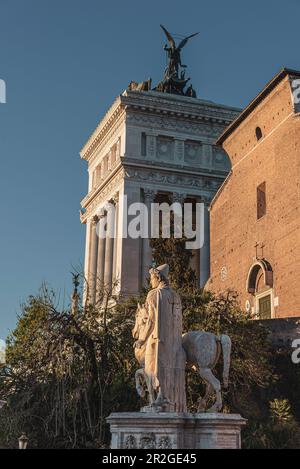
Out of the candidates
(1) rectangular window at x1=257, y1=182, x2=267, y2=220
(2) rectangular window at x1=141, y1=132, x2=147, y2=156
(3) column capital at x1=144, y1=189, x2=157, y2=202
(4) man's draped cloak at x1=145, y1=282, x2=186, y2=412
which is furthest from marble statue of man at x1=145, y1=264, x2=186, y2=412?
(2) rectangular window at x1=141, y1=132, x2=147, y2=156

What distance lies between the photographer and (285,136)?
107 feet

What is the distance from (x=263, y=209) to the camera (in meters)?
34.8

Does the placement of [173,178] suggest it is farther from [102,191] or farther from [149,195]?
[102,191]

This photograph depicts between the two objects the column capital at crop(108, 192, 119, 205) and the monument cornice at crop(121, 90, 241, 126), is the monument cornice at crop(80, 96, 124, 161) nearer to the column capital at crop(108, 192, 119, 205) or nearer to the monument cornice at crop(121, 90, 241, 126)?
the monument cornice at crop(121, 90, 241, 126)

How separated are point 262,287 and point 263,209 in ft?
13.4

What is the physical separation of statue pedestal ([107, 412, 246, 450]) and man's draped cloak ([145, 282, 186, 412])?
400 mm

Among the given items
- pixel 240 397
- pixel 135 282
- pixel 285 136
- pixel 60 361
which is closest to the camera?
pixel 60 361

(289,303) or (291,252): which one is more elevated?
(291,252)

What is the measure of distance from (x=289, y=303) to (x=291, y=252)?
7.58 feet

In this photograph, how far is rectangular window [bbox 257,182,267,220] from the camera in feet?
114

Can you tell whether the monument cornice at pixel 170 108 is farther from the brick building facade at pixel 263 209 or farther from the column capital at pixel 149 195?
the brick building facade at pixel 263 209

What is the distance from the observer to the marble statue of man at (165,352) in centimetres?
1270

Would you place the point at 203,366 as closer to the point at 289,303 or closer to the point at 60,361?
the point at 60,361
